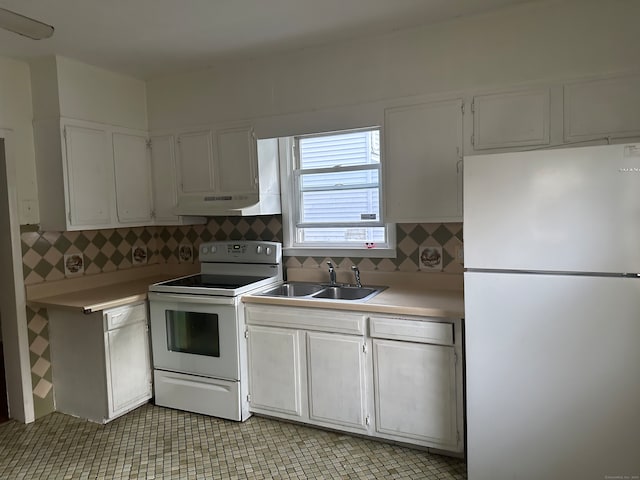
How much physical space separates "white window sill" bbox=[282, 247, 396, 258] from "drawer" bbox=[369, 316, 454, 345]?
69cm

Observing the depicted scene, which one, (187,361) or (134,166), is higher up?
(134,166)

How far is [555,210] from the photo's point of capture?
205 cm

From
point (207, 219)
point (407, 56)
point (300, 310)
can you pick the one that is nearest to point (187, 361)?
point (300, 310)

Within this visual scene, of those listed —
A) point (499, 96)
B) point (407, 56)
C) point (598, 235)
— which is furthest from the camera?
point (407, 56)

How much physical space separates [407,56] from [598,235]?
5.00 feet

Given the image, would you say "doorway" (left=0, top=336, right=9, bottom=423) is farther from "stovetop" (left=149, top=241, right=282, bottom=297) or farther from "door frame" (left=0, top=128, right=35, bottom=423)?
"stovetop" (left=149, top=241, right=282, bottom=297)

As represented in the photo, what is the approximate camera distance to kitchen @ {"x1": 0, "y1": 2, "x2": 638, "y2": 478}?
97.5 inches

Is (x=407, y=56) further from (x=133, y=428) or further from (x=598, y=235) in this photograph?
(x=133, y=428)

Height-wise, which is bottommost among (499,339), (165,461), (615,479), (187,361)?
(165,461)

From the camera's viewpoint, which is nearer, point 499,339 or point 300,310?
point 499,339

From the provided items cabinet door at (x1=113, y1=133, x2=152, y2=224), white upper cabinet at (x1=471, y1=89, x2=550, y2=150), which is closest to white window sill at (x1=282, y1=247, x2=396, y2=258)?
white upper cabinet at (x1=471, y1=89, x2=550, y2=150)

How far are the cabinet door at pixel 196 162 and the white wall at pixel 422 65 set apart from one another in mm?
128

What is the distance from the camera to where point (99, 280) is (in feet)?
12.2

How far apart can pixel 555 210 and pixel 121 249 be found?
329 centimetres
